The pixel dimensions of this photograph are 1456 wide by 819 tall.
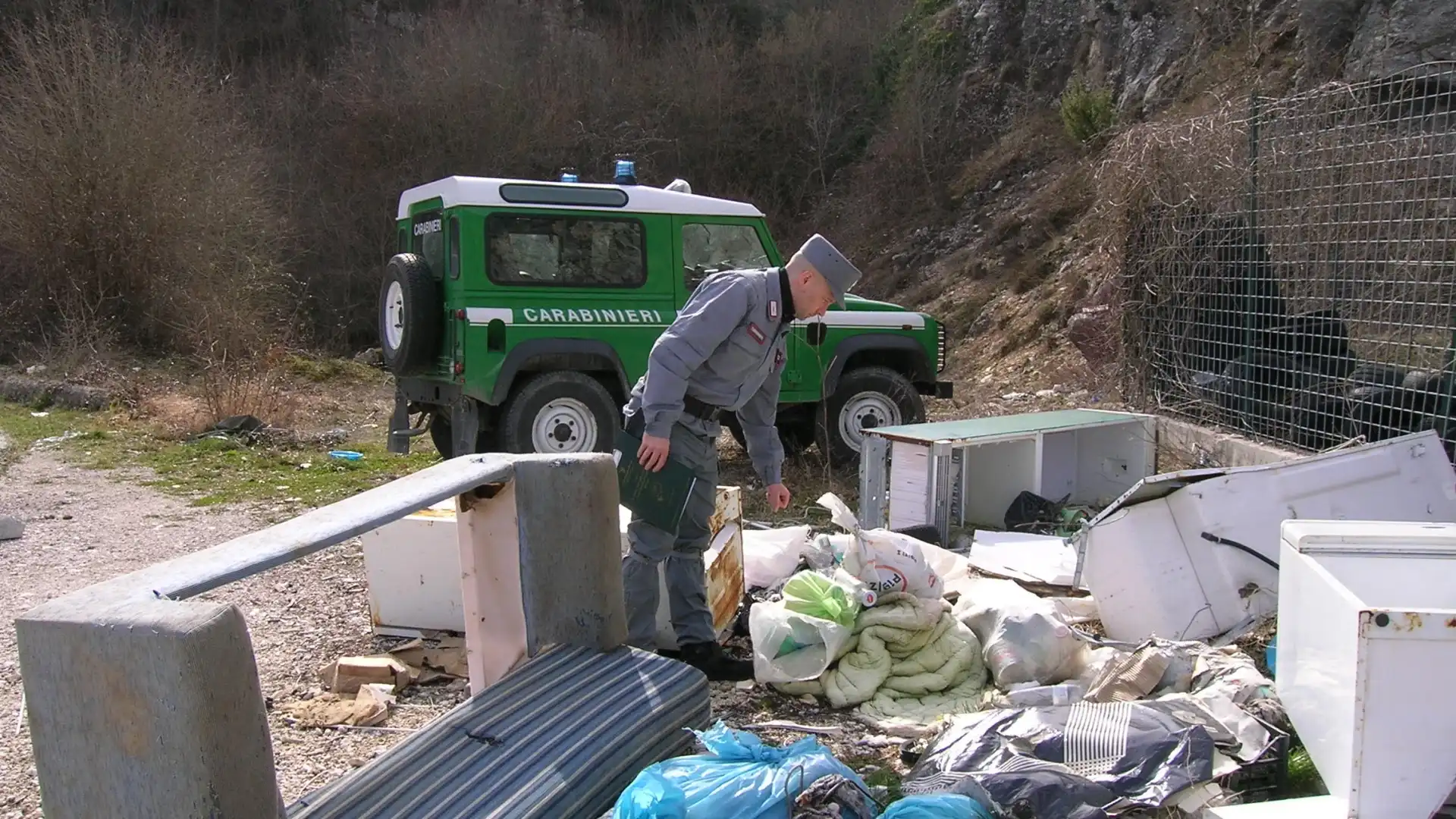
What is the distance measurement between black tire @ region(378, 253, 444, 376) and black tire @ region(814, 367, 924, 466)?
3044 mm

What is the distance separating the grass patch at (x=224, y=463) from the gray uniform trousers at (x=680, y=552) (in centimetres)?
430

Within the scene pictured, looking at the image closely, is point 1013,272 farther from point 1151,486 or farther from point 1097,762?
point 1097,762

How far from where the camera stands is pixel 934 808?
8.14 feet

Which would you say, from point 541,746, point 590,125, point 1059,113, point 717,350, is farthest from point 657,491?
point 590,125

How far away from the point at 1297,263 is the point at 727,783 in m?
5.77

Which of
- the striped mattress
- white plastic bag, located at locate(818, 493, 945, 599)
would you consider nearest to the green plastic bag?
white plastic bag, located at locate(818, 493, 945, 599)

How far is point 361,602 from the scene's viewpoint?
5352 millimetres

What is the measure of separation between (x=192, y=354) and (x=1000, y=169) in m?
13.6

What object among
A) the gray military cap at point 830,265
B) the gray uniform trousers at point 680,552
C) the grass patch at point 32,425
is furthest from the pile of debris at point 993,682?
the grass patch at point 32,425

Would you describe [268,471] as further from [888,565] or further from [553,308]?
[888,565]

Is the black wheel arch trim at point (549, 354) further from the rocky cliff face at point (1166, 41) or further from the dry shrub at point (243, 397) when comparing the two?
the rocky cliff face at point (1166, 41)

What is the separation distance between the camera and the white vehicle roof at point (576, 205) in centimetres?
787

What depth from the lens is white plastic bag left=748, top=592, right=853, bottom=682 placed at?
4172 millimetres

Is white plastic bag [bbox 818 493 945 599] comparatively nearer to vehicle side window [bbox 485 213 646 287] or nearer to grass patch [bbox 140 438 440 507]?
vehicle side window [bbox 485 213 646 287]
